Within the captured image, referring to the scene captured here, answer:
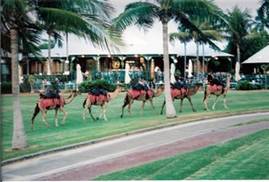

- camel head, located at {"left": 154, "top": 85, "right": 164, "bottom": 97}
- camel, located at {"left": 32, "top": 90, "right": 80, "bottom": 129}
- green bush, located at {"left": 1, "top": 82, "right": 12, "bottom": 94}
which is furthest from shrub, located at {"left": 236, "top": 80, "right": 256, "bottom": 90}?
green bush, located at {"left": 1, "top": 82, "right": 12, "bottom": 94}

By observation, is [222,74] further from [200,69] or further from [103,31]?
[103,31]

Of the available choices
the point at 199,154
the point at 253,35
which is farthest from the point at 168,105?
the point at 253,35

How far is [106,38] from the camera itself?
455 cm

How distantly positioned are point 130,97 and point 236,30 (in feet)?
3.26

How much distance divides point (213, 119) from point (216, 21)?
0.78 m

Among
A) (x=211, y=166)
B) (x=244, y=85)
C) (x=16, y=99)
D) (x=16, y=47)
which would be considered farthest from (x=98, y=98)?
(x=244, y=85)

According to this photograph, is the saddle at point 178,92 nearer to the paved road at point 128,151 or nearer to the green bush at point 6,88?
the paved road at point 128,151

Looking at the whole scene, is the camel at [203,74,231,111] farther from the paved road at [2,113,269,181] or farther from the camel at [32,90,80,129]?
the camel at [32,90,80,129]

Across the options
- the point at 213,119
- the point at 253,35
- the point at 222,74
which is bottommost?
the point at 213,119

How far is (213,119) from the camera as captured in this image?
15.8ft

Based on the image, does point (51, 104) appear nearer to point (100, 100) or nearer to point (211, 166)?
point (100, 100)

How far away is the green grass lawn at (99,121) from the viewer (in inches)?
183

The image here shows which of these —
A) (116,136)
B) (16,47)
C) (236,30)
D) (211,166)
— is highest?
(236,30)

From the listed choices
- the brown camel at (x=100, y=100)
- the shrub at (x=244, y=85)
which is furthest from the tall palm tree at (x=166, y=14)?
the shrub at (x=244, y=85)
